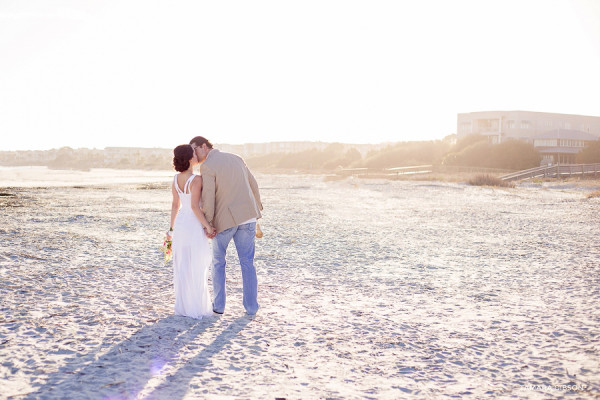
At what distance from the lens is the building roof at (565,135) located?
6562cm

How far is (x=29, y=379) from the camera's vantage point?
137 inches

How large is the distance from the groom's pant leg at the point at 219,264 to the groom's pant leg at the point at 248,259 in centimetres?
11

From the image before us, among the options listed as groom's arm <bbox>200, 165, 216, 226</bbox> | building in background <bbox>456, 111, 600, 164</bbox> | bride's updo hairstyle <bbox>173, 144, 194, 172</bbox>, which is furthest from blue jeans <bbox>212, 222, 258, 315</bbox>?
building in background <bbox>456, 111, 600, 164</bbox>

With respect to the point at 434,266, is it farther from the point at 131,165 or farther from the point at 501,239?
the point at 131,165

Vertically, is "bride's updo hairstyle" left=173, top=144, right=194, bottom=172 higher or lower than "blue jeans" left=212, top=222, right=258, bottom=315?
higher

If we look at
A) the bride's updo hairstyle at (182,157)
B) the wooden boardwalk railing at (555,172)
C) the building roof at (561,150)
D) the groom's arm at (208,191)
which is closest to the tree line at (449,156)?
the building roof at (561,150)

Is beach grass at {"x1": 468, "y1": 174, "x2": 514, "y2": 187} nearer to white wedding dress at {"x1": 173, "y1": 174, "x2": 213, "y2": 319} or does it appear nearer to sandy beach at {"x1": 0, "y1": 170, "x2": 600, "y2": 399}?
sandy beach at {"x1": 0, "y1": 170, "x2": 600, "y2": 399}

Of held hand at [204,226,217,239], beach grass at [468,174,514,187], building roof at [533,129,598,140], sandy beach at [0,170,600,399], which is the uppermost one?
building roof at [533,129,598,140]

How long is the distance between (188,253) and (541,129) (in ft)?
255

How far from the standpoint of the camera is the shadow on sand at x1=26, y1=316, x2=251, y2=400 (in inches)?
132

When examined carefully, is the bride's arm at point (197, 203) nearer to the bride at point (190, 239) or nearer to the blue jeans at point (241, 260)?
the bride at point (190, 239)

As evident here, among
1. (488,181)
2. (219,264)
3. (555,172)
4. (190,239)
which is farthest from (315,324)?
(555,172)

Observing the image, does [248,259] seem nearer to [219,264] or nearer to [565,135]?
[219,264]

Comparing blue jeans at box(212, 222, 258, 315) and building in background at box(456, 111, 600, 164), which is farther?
building in background at box(456, 111, 600, 164)
